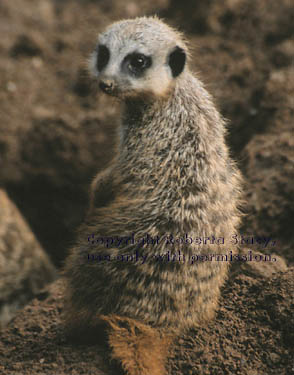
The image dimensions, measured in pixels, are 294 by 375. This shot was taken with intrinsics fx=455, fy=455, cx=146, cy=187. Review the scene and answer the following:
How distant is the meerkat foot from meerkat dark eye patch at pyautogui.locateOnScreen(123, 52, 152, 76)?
1132mm

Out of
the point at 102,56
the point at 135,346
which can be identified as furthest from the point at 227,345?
the point at 102,56

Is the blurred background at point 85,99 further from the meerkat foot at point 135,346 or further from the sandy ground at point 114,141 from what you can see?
the meerkat foot at point 135,346

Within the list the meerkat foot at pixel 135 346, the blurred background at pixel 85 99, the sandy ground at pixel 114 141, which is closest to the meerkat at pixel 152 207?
the meerkat foot at pixel 135 346

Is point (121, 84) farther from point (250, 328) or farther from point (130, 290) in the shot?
point (250, 328)

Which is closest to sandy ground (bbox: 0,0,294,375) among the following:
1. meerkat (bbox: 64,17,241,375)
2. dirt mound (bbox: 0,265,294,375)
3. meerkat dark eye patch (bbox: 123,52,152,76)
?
dirt mound (bbox: 0,265,294,375)

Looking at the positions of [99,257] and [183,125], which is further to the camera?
[183,125]

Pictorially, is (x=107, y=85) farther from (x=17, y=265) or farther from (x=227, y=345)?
(x=17, y=265)

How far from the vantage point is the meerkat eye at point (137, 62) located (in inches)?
85.0

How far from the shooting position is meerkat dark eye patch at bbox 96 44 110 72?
227 cm

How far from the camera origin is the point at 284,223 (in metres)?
2.58

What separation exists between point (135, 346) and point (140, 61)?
50.5 inches

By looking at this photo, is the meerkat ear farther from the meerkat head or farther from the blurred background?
the blurred background

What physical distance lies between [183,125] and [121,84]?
0.35 m

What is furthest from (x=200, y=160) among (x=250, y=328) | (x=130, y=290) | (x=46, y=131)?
(x=46, y=131)
